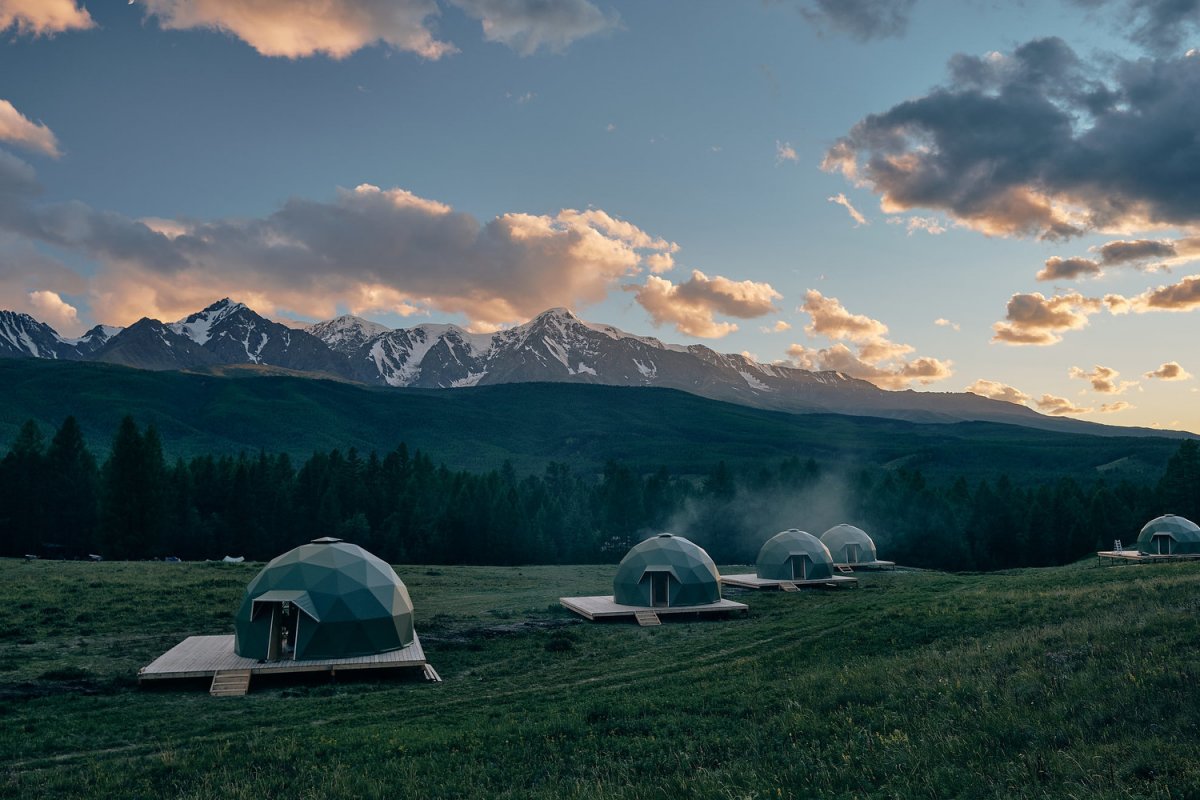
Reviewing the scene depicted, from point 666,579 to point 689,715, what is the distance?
22.8 meters

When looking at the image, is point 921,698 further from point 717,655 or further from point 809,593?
point 809,593

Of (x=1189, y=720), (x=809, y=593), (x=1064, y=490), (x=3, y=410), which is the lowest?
(x=809, y=593)

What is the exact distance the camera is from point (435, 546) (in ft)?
260

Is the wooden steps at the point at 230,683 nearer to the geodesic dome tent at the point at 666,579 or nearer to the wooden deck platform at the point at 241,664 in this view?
the wooden deck platform at the point at 241,664

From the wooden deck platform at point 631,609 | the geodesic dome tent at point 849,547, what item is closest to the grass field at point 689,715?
the wooden deck platform at point 631,609

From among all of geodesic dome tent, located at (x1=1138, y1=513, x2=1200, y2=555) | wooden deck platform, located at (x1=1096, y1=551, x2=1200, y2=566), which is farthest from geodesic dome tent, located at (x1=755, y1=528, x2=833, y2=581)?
geodesic dome tent, located at (x1=1138, y1=513, x2=1200, y2=555)

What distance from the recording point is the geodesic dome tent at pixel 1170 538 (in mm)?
52562

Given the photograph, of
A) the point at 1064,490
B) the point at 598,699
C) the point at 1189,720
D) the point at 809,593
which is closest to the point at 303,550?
the point at 598,699

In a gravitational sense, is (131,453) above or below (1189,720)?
above

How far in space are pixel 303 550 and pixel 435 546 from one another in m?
54.3

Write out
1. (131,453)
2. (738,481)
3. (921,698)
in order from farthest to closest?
(738,481), (131,453), (921,698)

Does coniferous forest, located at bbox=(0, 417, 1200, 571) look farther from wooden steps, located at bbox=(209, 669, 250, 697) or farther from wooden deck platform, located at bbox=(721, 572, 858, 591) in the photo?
wooden steps, located at bbox=(209, 669, 250, 697)

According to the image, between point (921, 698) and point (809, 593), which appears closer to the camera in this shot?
point (921, 698)

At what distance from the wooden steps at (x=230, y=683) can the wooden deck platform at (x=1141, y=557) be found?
177 ft
